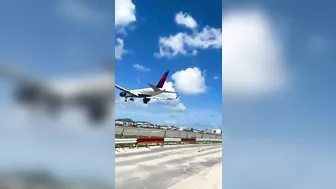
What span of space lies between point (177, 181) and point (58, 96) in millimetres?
1389

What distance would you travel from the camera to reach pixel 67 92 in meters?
2.68

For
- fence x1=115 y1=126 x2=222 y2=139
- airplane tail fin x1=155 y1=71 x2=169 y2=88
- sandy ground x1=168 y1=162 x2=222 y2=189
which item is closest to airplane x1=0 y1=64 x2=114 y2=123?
fence x1=115 y1=126 x2=222 y2=139

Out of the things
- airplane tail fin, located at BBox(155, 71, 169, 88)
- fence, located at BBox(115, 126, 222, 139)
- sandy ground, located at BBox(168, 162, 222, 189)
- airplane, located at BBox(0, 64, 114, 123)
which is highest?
airplane tail fin, located at BBox(155, 71, 169, 88)

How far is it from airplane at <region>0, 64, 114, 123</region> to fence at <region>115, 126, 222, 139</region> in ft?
0.86

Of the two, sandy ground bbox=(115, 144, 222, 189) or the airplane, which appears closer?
the airplane

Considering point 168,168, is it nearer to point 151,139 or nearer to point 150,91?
point 151,139

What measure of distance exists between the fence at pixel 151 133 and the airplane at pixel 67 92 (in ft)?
0.86

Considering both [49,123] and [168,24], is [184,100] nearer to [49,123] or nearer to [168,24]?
[168,24]

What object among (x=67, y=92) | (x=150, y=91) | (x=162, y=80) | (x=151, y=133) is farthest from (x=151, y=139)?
(x=67, y=92)

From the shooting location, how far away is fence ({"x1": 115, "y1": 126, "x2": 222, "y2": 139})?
3.26 metres

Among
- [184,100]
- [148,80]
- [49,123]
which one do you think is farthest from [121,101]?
[49,123]

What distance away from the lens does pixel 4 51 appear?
2.35 meters

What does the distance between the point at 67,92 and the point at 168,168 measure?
1.32m

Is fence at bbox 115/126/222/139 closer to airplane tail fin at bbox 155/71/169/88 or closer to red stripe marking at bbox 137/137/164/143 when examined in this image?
red stripe marking at bbox 137/137/164/143
